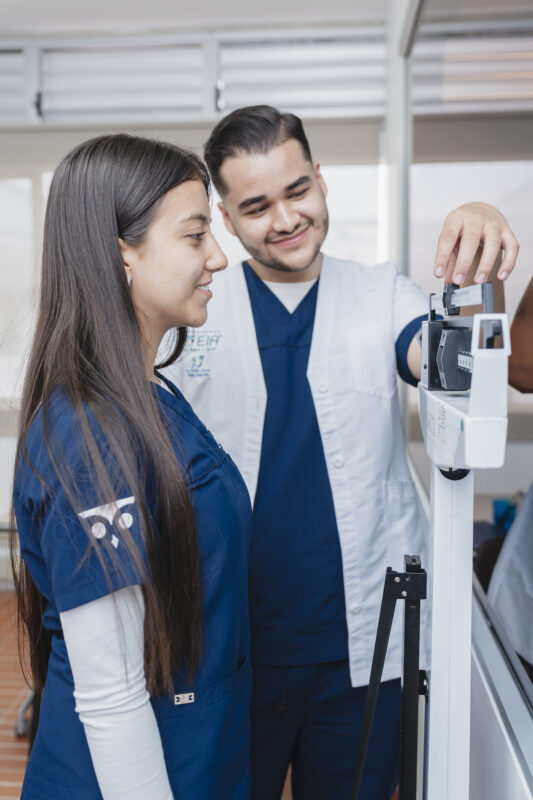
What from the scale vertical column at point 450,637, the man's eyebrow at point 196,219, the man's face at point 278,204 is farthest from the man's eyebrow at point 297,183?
the scale vertical column at point 450,637

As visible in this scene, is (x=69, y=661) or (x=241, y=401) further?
(x=241, y=401)

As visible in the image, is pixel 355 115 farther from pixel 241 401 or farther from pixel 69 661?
pixel 69 661

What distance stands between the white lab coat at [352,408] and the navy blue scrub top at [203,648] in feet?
1.34

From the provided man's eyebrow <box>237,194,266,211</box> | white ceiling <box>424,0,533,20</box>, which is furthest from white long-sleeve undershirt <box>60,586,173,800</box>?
white ceiling <box>424,0,533,20</box>

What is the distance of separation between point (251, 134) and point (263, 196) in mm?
120

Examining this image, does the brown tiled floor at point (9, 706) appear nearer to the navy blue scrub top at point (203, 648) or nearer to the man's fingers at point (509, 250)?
the navy blue scrub top at point (203, 648)

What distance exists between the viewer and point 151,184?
35.1 inches

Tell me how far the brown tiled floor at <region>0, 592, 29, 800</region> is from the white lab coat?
1.44 meters

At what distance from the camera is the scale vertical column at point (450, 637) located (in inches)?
30.1

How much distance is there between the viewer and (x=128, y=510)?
2.60ft

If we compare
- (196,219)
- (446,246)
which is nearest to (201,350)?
(196,219)

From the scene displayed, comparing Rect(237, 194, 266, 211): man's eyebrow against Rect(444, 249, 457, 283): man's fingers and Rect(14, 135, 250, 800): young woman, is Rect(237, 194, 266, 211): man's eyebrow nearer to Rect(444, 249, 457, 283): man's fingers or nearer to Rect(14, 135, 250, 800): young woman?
Rect(14, 135, 250, 800): young woman

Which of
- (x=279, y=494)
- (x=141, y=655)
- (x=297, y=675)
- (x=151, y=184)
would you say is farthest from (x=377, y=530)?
(x=151, y=184)

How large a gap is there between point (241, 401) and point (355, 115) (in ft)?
7.89
